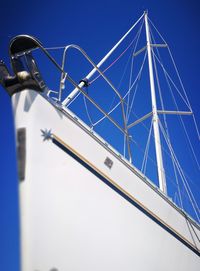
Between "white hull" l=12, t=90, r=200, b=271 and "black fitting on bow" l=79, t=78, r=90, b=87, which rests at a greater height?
"black fitting on bow" l=79, t=78, r=90, b=87

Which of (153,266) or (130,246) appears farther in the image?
(153,266)

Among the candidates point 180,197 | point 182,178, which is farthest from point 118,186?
point 182,178

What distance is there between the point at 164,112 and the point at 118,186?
3.90 metres

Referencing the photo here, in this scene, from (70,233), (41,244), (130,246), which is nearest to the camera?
(41,244)

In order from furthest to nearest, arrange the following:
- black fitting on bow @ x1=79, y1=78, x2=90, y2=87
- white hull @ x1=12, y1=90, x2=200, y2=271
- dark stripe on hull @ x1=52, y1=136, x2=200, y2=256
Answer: black fitting on bow @ x1=79, y1=78, x2=90, y2=87
dark stripe on hull @ x1=52, y1=136, x2=200, y2=256
white hull @ x1=12, y1=90, x2=200, y2=271

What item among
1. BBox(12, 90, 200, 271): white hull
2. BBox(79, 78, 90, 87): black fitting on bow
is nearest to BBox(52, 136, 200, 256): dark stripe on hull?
BBox(12, 90, 200, 271): white hull

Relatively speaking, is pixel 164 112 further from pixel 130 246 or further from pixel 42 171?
pixel 42 171

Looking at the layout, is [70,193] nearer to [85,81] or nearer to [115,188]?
[115,188]

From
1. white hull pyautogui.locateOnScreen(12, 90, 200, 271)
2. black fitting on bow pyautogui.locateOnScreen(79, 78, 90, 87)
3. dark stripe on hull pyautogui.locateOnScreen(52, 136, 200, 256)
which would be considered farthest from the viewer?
black fitting on bow pyautogui.locateOnScreen(79, 78, 90, 87)

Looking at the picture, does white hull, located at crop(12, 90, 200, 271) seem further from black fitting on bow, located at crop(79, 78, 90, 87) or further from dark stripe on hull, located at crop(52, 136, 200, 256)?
black fitting on bow, located at crop(79, 78, 90, 87)

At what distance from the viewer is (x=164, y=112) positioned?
630 centimetres

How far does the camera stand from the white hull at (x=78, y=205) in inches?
75.8

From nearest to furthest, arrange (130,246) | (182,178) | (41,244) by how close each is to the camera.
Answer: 1. (41,244)
2. (130,246)
3. (182,178)

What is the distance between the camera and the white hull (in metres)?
1.93
